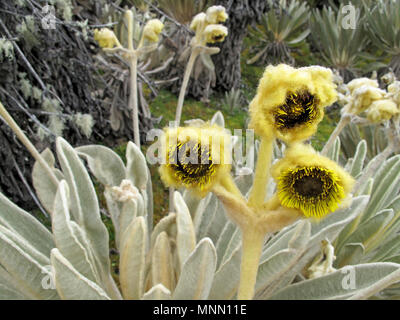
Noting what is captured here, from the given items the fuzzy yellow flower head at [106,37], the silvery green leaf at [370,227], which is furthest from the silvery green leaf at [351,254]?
the fuzzy yellow flower head at [106,37]

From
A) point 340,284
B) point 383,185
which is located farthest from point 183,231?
point 383,185

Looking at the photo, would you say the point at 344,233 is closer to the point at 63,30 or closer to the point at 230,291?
the point at 230,291

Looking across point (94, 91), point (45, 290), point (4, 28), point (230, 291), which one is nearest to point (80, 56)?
point (94, 91)

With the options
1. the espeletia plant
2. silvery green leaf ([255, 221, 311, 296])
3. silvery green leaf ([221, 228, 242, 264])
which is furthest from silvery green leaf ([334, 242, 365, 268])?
silvery green leaf ([221, 228, 242, 264])

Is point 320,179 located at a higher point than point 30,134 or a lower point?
lower

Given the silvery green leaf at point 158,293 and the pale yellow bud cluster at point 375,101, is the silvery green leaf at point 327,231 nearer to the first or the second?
the pale yellow bud cluster at point 375,101
